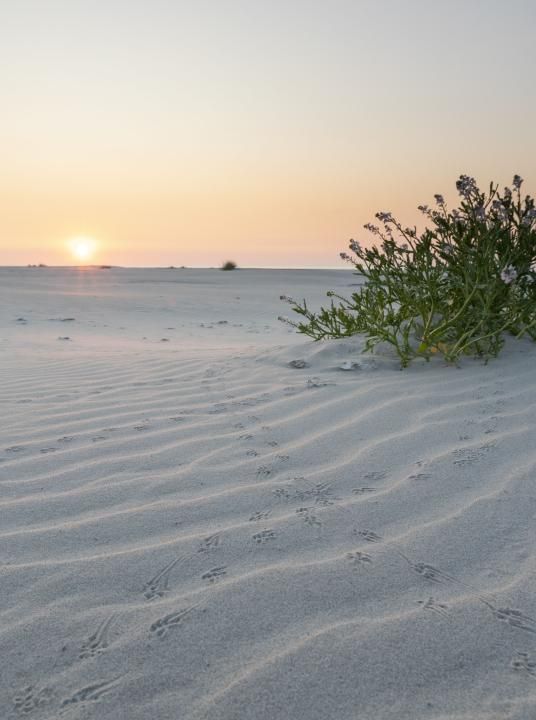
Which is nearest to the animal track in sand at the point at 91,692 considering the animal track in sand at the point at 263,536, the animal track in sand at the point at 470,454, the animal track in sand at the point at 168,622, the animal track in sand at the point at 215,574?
the animal track in sand at the point at 168,622

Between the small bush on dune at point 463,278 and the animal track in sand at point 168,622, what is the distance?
2.87 m

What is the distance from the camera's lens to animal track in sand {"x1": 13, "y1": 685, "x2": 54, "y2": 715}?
1184 mm

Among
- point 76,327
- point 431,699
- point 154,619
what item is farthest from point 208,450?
point 76,327

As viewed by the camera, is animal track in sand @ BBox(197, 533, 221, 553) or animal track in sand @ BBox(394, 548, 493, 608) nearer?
animal track in sand @ BBox(394, 548, 493, 608)

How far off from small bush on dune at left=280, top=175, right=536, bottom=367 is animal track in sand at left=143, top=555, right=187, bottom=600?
2742 mm

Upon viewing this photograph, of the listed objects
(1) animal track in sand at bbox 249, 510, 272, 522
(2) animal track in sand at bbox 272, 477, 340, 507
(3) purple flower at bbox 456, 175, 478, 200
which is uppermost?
(3) purple flower at bbox 456, 175, 478, 200

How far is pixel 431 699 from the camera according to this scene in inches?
46.6

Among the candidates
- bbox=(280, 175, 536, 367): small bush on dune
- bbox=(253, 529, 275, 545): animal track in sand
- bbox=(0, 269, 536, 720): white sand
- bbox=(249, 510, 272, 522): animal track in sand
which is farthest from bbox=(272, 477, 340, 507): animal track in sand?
bbox=(280, 175, 536, 367): small bush on dune

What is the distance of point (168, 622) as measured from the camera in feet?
4.70

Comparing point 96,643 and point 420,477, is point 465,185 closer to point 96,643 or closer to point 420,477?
point 420,477

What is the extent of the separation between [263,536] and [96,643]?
63 cm

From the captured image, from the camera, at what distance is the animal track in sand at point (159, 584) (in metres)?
1.55

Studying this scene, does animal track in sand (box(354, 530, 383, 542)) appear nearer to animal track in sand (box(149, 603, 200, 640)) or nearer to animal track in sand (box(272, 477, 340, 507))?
animal track in sand (box(272, 477, 340, 507))

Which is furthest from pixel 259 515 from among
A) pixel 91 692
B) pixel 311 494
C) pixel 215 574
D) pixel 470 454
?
pixel 470 454
